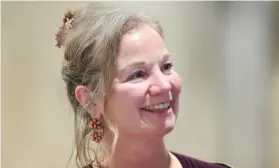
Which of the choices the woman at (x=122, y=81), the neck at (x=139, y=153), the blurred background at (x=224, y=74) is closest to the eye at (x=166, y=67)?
the woman at (x=122, y=81)

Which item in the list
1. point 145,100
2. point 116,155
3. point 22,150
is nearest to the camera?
point 145,100

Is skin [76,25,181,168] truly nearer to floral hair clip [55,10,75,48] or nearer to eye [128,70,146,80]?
eye [128,70,146,80]

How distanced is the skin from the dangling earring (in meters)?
0.04

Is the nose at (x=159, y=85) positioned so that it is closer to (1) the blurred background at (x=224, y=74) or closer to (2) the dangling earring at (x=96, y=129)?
(2) the dangling earring at (x=96, y=129)

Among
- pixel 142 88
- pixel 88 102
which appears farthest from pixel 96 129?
Result: pixel 142 88

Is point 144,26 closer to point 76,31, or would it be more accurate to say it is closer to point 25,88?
point 76,31

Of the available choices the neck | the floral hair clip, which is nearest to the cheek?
the neck

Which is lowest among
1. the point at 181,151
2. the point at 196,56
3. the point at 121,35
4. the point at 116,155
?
the point at 181,151

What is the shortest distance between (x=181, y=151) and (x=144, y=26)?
59cm

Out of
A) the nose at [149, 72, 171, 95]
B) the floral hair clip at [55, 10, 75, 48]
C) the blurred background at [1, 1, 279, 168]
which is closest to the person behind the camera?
the nose at [149, 72, 171, 95]

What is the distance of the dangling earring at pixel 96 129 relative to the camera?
3.27 ft

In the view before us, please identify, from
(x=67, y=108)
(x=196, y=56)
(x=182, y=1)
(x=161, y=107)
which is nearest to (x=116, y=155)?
(x=161, y=107)

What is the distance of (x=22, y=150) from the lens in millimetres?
1376

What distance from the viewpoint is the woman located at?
91 cm
